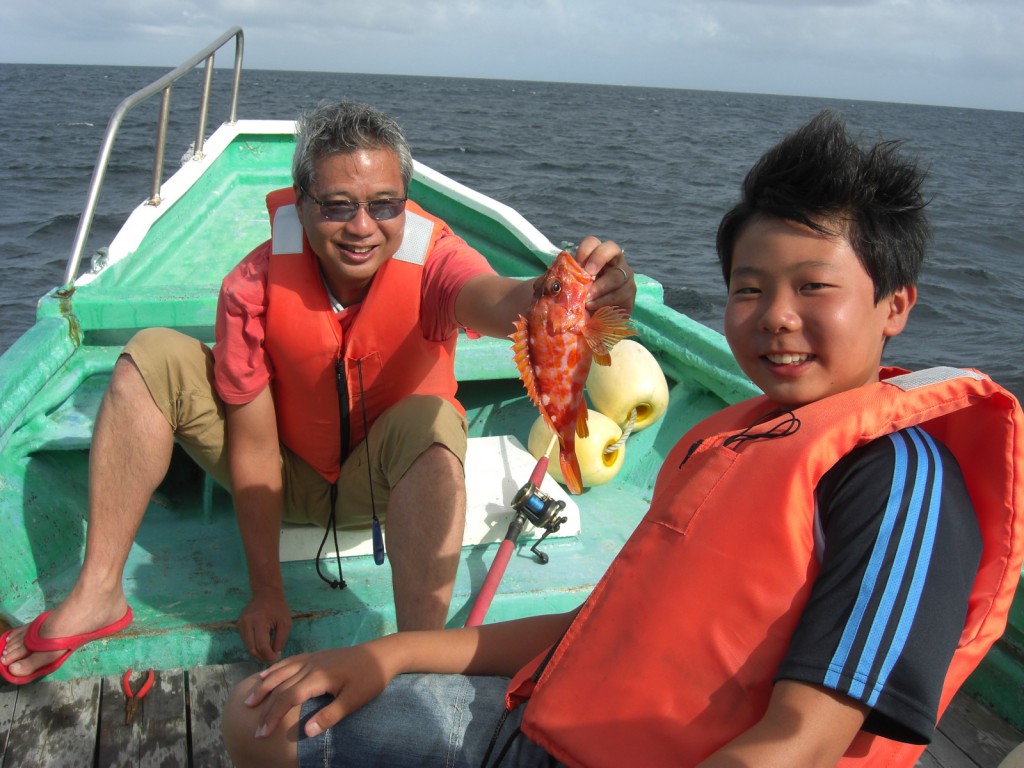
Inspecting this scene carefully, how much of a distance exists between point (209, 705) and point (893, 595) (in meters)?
1.99

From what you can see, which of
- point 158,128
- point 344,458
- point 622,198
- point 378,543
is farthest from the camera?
point 622,198

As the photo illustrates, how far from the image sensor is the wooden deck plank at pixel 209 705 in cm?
233

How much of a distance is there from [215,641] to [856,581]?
79.7 inches

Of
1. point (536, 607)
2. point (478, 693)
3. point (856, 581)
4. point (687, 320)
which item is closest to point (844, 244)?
point (856, 581)

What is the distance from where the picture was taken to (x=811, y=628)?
4.42 ft

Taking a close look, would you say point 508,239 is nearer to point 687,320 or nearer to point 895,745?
point 687,320

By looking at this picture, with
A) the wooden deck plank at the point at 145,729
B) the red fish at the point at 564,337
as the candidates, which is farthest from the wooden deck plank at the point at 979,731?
the red fish at the point at 564,337

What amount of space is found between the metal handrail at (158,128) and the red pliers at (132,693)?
6.46 feet

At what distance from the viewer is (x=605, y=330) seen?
193 centimetres

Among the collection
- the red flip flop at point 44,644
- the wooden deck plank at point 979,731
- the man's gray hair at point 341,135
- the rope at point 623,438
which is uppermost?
the man's gray hair at point 341,135

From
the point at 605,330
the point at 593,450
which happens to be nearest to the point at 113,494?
the point at 605,330

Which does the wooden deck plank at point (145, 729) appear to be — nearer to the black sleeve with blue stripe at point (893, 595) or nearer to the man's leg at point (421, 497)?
the man's leg at point (421, 497)

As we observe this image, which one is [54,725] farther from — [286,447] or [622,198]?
[622,198]

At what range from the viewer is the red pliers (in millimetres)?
2449
